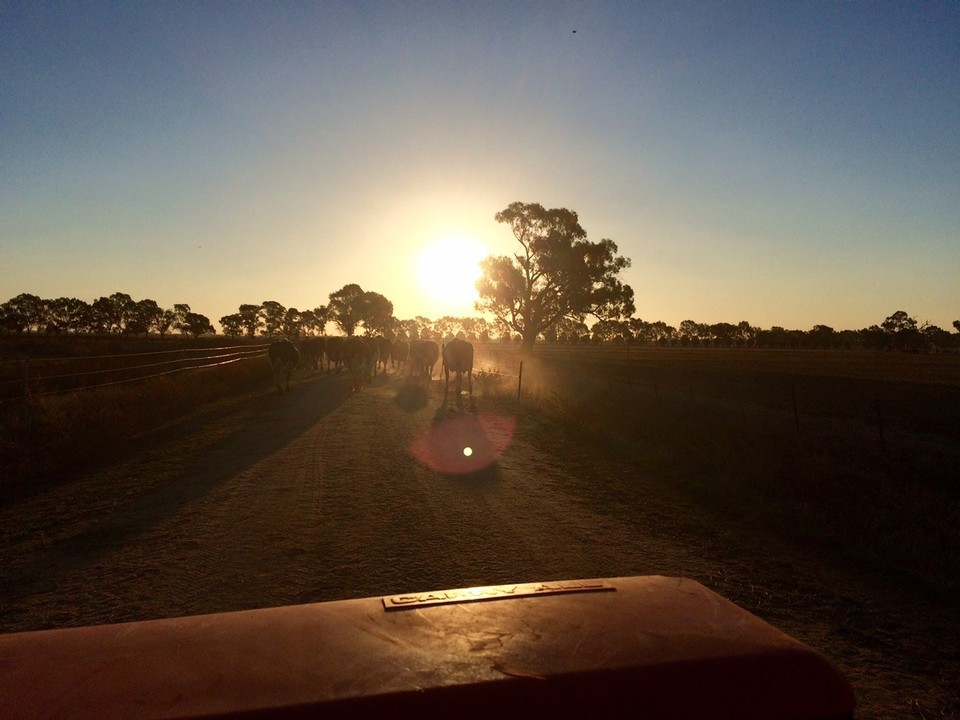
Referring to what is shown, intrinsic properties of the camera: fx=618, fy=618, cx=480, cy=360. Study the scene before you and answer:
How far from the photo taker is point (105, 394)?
15.2 metres

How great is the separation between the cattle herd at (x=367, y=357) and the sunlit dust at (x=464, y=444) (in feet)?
18.2

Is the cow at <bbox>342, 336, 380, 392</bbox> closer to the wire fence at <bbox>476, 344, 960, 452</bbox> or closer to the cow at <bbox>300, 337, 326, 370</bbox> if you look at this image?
the cow at <bbox>300, 337, 326, 370</bbox>

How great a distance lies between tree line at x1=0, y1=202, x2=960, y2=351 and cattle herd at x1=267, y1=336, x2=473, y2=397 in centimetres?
1060

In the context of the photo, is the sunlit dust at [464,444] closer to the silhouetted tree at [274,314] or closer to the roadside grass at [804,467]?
the roadside grass at [804,467]

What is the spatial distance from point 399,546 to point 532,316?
4300 cm

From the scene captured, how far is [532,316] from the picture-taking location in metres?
48.3

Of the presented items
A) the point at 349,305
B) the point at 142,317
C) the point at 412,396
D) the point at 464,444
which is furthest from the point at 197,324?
the point at 464,444

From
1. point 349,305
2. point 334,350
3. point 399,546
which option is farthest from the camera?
point 349,305

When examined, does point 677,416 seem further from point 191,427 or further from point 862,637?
point 862,637

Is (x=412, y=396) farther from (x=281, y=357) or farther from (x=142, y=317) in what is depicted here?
(x=142, y=317)

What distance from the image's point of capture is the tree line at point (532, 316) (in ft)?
149

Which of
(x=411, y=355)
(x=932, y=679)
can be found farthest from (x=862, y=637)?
(x=411, y=355)

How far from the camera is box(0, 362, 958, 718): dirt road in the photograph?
4.45 metres

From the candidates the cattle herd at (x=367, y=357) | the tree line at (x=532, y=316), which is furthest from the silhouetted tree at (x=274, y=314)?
the cattle herd at (x=367, y=357)
